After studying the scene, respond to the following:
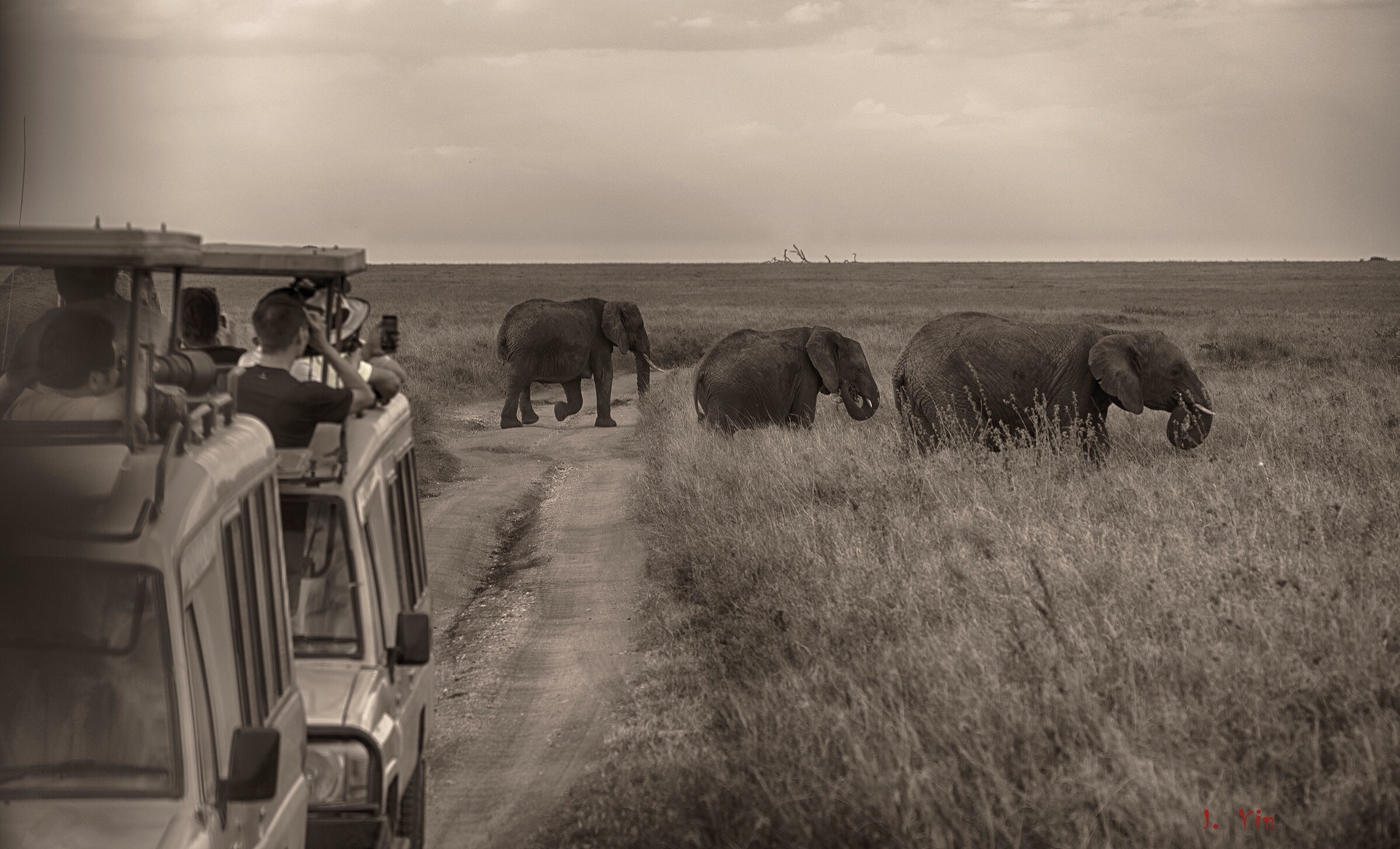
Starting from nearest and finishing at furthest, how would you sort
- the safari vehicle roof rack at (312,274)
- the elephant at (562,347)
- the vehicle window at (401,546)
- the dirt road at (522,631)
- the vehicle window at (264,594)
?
the vehicle window at (264,594)
the safari vehicle roof rack at (312,274)
the vehicle window at (401,546)
the dirt road at (522,631)
the elephant at (562,347)

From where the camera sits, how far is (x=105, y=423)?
325 centimetres

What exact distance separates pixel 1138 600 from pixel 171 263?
4865mm

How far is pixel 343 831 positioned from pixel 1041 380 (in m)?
10.8

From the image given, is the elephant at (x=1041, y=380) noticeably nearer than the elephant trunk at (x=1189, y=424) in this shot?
No

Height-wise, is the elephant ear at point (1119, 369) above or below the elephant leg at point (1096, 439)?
above

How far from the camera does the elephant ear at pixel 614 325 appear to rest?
72.5 feet

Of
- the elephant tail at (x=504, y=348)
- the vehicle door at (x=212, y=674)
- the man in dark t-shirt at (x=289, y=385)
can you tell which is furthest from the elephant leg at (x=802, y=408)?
the vehicle door at (x=212, y=674)

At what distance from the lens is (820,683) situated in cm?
598

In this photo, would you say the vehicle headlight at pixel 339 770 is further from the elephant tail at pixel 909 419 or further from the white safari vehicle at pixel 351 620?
the elephant tail at pixel 909 419

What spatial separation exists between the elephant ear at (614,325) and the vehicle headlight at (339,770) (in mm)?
18092

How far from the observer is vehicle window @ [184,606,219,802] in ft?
9.52

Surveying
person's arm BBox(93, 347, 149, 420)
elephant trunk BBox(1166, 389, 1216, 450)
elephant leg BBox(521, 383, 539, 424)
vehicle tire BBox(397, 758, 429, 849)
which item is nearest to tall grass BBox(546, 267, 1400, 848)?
vehicle tire BBox(397, 758, 429, 849)

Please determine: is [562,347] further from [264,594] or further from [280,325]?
[264,594]

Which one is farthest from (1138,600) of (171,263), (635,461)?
(635,461)
